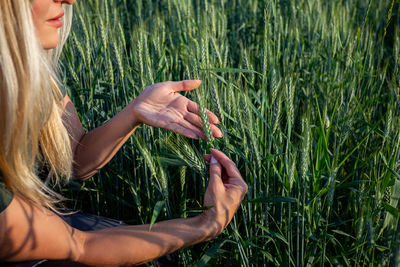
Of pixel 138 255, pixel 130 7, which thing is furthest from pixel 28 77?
pixel 130 7

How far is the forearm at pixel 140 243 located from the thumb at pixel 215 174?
9 cm

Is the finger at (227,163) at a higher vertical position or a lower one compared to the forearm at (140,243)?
higher

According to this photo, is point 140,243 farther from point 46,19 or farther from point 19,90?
point 46,19

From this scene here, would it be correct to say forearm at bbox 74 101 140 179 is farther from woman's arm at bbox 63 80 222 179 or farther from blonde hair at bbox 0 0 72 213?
blonde hair at bbox 0 0 72 213

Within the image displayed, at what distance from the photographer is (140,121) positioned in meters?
1.13

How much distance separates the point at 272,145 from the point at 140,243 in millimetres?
537

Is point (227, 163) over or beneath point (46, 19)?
beneath

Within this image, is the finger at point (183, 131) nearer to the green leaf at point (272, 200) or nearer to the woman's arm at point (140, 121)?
the woman's arm at point (140, 121)

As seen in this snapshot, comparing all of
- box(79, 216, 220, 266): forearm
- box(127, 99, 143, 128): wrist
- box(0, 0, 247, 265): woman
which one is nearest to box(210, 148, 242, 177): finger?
box(0, 0, 247, 265): woman

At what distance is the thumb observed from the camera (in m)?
0.90

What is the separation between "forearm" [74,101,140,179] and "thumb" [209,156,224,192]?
298 millimetres

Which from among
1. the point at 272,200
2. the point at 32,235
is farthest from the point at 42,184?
the point at 272,200

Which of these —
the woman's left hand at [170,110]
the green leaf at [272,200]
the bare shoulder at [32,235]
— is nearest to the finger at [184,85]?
the woman's left hand at [170,110]

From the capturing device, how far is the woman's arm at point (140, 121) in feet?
3.43
